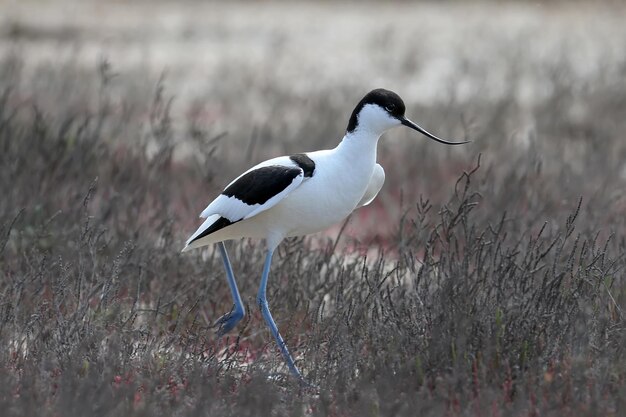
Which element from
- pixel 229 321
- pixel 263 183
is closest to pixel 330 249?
pixel 229 321

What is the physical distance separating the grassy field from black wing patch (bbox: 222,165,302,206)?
471 mm

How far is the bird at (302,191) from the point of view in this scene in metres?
5.29

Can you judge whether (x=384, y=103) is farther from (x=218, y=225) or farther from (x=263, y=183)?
(x=218, y=225)

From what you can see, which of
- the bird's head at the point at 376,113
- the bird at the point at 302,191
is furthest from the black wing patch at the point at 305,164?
the bird's head at the point at 376,113

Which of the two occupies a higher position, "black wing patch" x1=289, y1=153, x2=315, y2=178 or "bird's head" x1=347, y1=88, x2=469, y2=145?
"bird's head" x1=347, y1=88, x2=469, y2=145

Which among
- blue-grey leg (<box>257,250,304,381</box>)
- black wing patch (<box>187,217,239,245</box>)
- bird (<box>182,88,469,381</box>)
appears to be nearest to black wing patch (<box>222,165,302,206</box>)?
bird (<box>182,88,469,381</box>)

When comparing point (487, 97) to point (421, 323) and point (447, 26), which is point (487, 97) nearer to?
point (447, 26)

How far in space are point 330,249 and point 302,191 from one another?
3.33 feet

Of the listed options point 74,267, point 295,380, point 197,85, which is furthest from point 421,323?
point 197,85

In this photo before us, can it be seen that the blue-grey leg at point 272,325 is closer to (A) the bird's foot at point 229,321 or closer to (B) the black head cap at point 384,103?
(A) the bird's foot at point 229,321

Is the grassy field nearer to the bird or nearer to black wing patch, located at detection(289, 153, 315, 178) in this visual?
the bird

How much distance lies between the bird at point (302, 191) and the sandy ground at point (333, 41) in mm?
5809

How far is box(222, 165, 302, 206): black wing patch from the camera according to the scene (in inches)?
208

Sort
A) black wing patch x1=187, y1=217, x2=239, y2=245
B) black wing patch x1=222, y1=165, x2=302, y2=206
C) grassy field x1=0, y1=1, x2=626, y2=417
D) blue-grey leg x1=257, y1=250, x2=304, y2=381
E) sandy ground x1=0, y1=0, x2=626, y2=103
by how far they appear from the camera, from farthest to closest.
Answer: sandy ground x1=0, y1=0, x2=626, y2=103 < black wing patch x1=187, y1=217, x2=239, y2=245 < black wing patch x1=222, y1=165, x2=302, y2=206 < blue-grey leg x1=257, y1=250, x2=304, y2=381 < grassy field x1=0, y1=1, x2=626, y2=417
